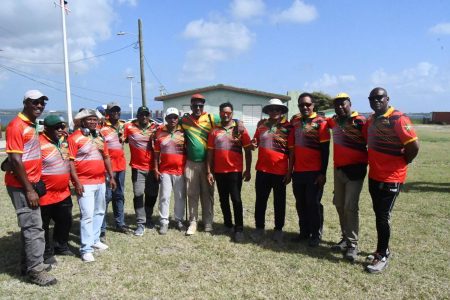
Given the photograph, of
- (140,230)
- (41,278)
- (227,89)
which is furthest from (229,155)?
(227,89)

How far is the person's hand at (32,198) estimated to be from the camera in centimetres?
418

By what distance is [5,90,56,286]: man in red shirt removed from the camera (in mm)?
4062

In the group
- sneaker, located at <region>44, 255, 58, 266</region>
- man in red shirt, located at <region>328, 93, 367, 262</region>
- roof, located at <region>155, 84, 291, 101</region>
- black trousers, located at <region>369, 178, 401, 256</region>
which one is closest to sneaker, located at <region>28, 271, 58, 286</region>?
sneaker, located at <region>44, 255, 58, 266</region>

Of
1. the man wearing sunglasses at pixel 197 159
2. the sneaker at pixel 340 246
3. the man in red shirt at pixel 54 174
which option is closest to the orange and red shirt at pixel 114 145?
the man in red shirt at pixel 54 174

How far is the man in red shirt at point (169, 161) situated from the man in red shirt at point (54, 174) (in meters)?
1.58

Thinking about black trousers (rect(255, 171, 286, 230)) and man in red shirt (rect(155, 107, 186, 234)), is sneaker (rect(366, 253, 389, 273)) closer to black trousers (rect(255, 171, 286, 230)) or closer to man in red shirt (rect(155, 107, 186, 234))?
black trousers (rect(255, 171, 286, 230))

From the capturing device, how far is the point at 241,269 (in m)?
4.81

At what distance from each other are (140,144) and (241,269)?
8.88ft

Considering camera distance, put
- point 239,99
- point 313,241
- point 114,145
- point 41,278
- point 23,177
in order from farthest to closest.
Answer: point 239,99 < point 114,145 < point 313,241 < point 41,278 < point 23,177

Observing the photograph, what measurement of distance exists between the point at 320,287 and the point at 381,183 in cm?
147

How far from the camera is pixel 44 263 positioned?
4.86 metres

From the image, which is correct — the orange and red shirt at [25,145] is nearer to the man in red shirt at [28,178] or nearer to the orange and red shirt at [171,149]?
the man in red shirt at [28,178]

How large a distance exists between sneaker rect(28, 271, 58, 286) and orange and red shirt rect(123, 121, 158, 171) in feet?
7.64

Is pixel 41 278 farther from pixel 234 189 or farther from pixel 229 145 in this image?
pixel 229 145
